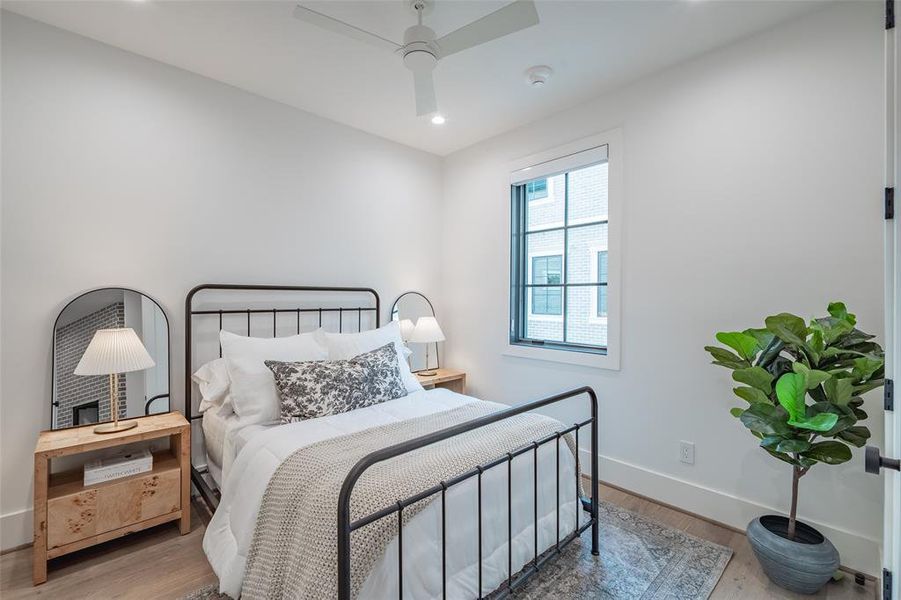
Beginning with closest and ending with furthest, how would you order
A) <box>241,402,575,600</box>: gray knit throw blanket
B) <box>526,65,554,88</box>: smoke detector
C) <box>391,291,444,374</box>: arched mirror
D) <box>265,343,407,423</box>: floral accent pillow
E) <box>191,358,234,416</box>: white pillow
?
<box>241,402,575,600</box>: gray knit throw blanket
<box>265,343,407,423</box>: floral accent pillow
<box>191,358,234,416</box>: white pillow
<box>526,65,554,88</box>: smoke detector
<box>391,291,444,374</box>: arched mirror

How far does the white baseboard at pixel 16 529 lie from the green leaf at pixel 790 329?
378 centimetres

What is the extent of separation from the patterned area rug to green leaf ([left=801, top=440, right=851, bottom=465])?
710 mm

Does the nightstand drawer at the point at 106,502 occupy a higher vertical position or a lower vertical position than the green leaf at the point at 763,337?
lower

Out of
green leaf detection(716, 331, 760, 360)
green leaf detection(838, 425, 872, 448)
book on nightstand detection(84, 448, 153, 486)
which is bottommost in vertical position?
book on nightstand detection(84, 448, 153, 486)

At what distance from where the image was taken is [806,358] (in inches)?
71.4

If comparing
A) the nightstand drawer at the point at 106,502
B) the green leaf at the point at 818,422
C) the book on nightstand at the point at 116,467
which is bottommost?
the nightstand drawer at the point at 106,502

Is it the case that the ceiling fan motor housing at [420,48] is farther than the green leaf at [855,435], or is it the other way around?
the ceiling fan motor housing at [420,48]

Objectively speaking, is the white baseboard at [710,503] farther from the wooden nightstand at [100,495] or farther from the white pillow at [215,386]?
the wooden nightstand at [100,495]

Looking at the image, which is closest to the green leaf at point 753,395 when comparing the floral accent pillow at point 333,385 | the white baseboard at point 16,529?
the floral accent pillow at point 333,385

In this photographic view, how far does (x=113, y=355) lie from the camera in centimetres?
A: 213

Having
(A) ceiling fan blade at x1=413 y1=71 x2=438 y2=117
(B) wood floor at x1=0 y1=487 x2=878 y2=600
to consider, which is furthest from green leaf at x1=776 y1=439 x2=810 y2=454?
(A) ceiling fan blade at x1=413 y1=71 x2=438 y2=117

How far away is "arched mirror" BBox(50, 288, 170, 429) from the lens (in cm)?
225

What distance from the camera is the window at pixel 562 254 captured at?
3.06 metres

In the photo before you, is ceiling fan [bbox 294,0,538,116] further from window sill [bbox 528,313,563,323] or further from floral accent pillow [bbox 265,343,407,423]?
window sill [bbox 528,313,563,323]
